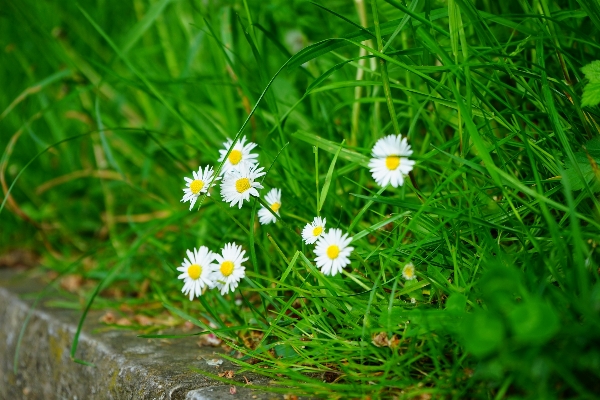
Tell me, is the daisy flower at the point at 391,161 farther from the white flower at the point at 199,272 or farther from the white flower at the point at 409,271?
the white flower at the point at 199,272

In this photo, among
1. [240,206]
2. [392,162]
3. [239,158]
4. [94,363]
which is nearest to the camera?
[392,162]

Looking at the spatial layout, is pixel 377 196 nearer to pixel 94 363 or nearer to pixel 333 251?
pixel 333 251

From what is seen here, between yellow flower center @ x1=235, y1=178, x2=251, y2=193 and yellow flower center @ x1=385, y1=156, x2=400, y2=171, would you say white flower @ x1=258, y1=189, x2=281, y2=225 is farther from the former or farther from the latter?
yellow flower center @ x1=385, y1=156, x2=400, y2=171

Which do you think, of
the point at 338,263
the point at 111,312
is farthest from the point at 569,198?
the point at 111,312

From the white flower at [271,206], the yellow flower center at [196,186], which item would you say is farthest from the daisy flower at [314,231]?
the yellow flower center at [196,186]

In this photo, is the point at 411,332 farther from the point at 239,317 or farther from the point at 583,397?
the point at 239,317

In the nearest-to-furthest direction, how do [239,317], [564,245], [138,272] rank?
[564,245] → [239,317] → [138,272]

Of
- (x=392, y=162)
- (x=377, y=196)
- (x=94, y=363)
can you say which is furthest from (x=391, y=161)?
(x=94, y=363)
